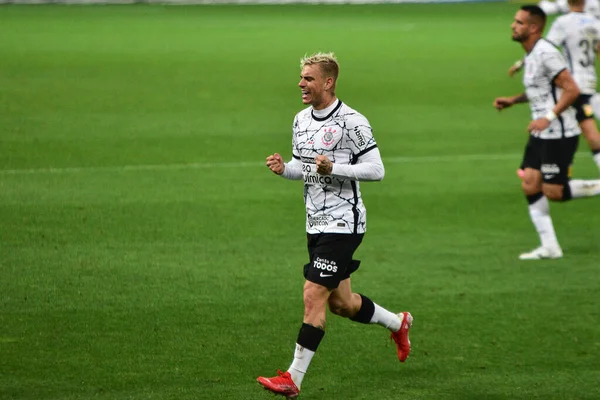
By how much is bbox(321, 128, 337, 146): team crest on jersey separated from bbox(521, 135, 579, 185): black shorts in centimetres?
426

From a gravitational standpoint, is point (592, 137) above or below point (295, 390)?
above

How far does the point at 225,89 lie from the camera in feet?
71.6

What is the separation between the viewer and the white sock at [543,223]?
37.3 feet

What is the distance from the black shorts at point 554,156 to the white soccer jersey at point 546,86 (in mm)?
60

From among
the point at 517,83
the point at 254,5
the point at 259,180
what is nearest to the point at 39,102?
the point at 259,180

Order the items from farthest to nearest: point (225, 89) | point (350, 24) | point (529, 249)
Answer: point (350, 24)
point (225, 89)
point (529, 249)

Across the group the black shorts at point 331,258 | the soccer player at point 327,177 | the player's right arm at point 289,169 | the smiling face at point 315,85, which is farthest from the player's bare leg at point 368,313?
the smiling face at point 315,85

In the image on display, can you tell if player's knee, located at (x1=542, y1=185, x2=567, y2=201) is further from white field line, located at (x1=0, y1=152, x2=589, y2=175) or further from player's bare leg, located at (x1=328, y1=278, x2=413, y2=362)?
white field line, located at (x1=0, y1=152, x2=589, y2=175)

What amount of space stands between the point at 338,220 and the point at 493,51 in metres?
20.9

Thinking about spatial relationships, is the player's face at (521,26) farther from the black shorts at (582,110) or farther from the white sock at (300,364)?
the white sock at (300,364)

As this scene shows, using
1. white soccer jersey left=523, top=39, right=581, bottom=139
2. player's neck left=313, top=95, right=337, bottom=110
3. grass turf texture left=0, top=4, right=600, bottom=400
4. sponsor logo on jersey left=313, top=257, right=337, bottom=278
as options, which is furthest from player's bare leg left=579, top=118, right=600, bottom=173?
sponsor logo on jersey left=313, top=257, right=337, bottom=278

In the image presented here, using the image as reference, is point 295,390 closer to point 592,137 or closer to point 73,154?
point 592,137

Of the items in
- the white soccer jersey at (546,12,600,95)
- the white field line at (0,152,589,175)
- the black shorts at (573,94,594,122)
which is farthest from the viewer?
the white field line at (0,152,589,175)

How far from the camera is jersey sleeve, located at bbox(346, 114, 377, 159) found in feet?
24.7
